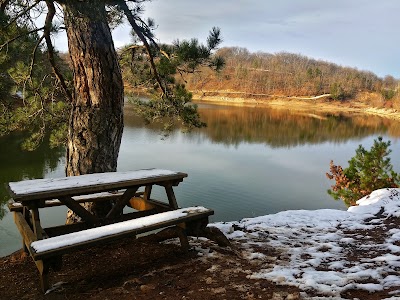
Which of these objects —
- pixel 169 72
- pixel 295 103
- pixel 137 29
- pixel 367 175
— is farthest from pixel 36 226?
pixel 295 103

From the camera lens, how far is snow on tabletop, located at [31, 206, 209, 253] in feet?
9.04

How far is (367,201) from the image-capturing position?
646 cm

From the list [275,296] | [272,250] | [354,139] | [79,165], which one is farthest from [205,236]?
[354,139]

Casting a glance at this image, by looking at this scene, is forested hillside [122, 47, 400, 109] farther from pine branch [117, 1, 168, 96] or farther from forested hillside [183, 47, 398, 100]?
pine branch [117, 1, 168, 96]

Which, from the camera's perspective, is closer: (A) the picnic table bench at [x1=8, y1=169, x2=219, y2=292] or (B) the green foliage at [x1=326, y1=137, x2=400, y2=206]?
(A) the picnic table bench at [x1=8, y1=169, x2=219, y2=292]

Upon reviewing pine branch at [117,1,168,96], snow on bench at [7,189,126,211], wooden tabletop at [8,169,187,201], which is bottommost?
snow on bench at [7,189,126,211]

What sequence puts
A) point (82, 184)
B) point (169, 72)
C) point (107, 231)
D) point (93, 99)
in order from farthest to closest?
point (169, 72) < point (93, 99) < point (82, 184) < point (107, 231)

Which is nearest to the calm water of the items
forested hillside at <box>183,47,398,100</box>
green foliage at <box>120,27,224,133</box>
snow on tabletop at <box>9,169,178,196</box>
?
green foliage at <box>120,27,224,133</box>

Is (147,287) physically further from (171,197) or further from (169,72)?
(169,72)

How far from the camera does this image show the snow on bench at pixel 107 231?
8.95ft

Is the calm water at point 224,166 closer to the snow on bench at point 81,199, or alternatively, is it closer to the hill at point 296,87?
→ the snow on bench at point 81,199

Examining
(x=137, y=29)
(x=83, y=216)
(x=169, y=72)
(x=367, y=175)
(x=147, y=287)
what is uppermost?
(x=137, y=29)

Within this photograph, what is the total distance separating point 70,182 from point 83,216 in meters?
0.43

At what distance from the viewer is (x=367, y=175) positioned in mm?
8391
